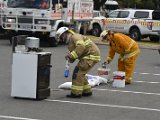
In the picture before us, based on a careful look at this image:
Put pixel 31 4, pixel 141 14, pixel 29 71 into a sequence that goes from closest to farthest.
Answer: pixel 29 71
pixel 31 4
pixel 141 14

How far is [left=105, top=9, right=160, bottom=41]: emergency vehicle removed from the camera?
3083 centimetres

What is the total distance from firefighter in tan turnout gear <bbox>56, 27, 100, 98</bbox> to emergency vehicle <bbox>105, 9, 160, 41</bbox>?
64.0 feet

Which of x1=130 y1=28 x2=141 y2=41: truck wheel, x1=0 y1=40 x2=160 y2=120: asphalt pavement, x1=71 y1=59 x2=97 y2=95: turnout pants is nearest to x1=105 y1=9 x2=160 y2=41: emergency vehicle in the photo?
x1=130 y1=28 x2=141 y2=41: truck wheel

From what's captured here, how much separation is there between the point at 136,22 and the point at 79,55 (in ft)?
68.0

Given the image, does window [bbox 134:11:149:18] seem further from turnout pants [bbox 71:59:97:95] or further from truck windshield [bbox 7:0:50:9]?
turnout pants [bbox 71:59:97:95]

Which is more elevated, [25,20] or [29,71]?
[25,20]

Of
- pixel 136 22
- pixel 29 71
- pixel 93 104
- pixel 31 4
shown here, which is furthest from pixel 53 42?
pixel 93 104

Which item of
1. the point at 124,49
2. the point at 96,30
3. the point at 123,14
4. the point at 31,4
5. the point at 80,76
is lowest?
the point at 96,30

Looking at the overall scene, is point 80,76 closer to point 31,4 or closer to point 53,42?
point 31,4

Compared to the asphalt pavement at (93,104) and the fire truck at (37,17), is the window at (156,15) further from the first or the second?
the asphalt pavement at (93,104)

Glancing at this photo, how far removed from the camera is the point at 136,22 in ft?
103

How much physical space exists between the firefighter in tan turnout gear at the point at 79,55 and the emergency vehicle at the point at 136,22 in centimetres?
1950

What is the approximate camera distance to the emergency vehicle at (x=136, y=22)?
30.8 metres

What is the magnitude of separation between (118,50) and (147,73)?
3238mm
